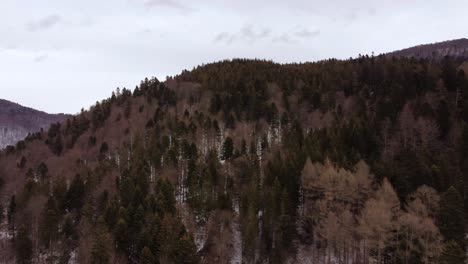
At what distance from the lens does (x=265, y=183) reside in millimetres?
73688

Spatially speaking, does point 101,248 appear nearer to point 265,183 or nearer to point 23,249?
point 23,249

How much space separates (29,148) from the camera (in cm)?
13262

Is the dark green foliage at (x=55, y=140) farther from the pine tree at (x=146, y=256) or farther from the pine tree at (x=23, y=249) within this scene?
the pine tree at (x=146, y=256)

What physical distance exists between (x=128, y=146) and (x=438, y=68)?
86.8 m

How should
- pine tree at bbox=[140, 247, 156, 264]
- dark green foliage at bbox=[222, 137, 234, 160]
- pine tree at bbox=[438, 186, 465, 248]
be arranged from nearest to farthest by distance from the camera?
pine tree at bbox=[438, 186, 465, 248] → pine tree at bbox=[140, 247, 156, 264] → dark green foliage at bbox=[222, 137, 234, 160]

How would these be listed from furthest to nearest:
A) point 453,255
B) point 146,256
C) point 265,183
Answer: point 265,183
point 146,256
point 453,255

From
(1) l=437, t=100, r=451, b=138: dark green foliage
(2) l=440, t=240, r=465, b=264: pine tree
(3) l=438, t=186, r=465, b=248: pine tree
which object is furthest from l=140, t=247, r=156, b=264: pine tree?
(1) l=437, t=100, r=451, b=138: dark green foliage

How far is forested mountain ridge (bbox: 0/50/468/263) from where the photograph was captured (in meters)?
55.1

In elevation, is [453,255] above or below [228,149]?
below

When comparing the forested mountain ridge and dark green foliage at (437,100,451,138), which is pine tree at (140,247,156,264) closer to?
the forested mountain ridge

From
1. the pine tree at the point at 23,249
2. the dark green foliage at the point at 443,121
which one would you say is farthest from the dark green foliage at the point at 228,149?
the pine tree at the point at 23,249

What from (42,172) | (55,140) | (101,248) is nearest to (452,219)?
(101,248)

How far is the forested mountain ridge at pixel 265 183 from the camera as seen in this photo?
2168 inches

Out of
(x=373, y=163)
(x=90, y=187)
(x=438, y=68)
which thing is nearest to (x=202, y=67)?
(x=438, y=68)
